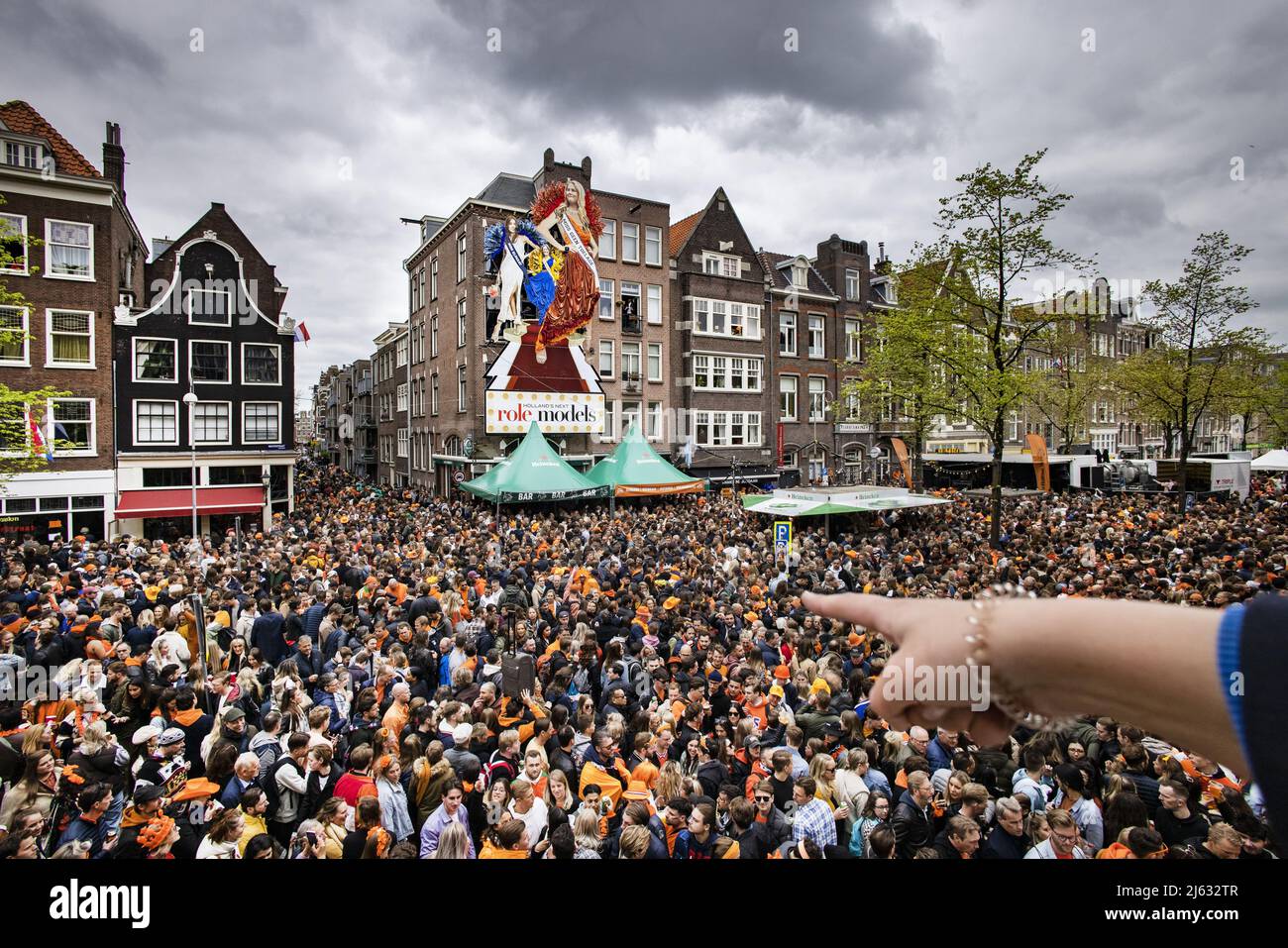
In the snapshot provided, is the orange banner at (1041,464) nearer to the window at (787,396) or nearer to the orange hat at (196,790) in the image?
the window at (787,396)

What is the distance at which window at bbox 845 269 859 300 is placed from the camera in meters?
44.3

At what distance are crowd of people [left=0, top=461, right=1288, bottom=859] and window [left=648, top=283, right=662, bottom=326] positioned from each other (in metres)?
24.7

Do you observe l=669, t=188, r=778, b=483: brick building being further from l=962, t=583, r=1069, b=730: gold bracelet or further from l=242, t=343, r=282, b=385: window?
l=962, t=583, r=1069, b=730: gold bracelet

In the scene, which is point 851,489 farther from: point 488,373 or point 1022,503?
point 488,373

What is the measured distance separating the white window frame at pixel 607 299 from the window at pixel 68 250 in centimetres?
2132

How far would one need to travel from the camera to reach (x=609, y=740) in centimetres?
633

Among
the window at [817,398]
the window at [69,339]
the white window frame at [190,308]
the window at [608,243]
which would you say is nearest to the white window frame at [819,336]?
the window at [817,398]

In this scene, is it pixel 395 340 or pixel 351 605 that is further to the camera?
pixel 395 340

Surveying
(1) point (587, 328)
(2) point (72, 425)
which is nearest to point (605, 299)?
(1) point (587, 328)

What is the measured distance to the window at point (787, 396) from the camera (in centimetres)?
4156

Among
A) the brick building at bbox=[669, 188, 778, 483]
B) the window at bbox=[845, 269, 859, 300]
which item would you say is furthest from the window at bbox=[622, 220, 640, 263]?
the window at bbox=[845, 269, 859, 300]

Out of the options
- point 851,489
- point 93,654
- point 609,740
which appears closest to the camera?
point 609,740

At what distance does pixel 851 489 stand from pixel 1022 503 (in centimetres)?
784
